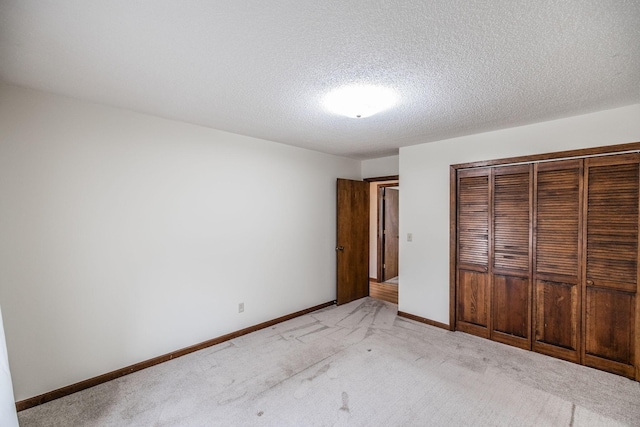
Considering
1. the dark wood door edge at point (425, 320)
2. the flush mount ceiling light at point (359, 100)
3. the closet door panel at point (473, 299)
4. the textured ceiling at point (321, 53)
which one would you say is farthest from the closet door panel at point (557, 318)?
the flush mount ceiling light at point (359, 100)

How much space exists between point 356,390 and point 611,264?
255 cm

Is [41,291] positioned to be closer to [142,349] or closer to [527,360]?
[142,349]

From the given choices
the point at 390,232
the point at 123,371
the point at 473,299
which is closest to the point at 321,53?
the point at 123,371

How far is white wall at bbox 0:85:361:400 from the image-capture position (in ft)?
7.30

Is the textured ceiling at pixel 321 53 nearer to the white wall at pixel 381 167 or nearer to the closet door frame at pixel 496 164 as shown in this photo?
the closet door frame at pixel 496 164

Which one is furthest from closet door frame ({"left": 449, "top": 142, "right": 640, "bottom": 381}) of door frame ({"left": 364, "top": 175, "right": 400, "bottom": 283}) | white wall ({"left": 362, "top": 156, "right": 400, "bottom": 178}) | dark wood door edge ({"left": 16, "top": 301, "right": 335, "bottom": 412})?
door frame ({"left": 364, "top": 175, "right": 400, "bottom": 283})

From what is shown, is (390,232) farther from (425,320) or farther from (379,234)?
(425,320)

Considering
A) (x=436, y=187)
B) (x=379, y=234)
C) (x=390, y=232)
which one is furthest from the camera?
(x=390, y=232)

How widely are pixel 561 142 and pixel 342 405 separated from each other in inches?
124

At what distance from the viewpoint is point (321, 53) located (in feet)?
5.59

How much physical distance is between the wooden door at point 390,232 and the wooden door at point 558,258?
342cm

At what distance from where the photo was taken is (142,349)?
2.79 meters

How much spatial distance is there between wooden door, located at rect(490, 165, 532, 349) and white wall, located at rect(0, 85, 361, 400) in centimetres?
258

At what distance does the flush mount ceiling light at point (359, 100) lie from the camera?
221 cm
